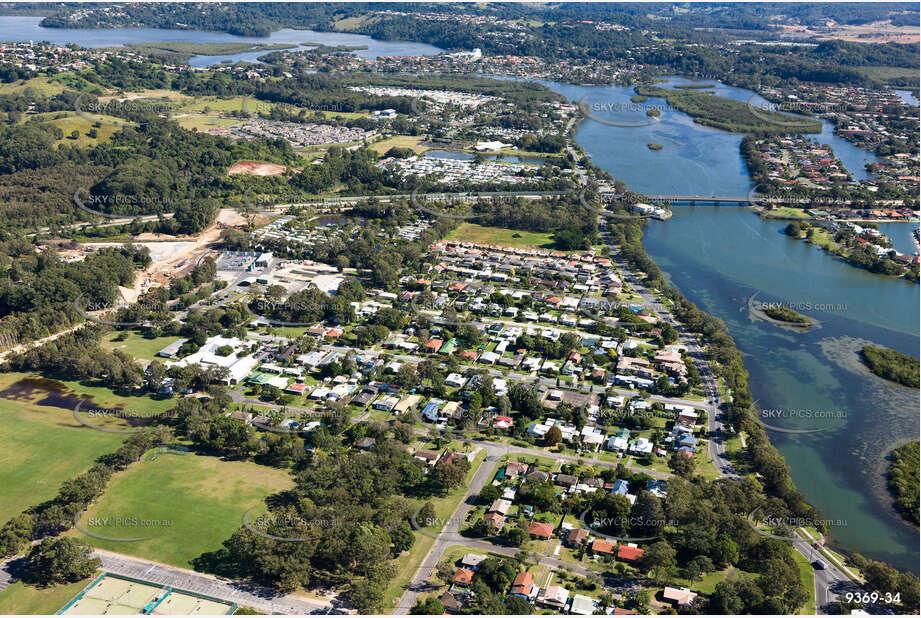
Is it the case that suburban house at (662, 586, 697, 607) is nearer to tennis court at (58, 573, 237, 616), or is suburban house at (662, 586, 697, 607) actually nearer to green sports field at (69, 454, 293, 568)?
tennis court at (58, 573, 237, 616)

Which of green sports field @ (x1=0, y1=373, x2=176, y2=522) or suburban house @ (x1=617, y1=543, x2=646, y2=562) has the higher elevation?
suburban house @ (x1=617, y1=543, x2=646, y2=562)

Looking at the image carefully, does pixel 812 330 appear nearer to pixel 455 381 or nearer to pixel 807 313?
pixel 807 313

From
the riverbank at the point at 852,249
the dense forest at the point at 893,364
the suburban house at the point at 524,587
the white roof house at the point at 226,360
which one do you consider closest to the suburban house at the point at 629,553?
the suburban house at the point at 524,587

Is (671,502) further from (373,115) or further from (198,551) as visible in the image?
(373,115)

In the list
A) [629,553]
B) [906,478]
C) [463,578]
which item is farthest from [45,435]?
[906,478]

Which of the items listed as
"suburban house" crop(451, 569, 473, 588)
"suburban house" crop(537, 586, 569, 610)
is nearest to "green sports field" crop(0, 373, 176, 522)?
"suburban house" crop(451, 569, 473, 588)

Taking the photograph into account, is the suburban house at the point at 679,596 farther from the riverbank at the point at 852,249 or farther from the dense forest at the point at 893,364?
the riverbank at the point at 852,249
